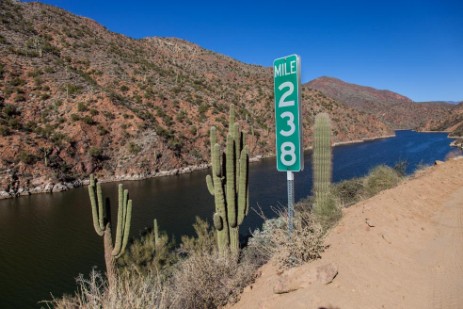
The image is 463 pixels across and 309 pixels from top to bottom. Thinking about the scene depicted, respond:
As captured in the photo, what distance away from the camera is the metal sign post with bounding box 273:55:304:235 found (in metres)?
6.26

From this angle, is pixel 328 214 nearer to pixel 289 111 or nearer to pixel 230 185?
pixel 230 185

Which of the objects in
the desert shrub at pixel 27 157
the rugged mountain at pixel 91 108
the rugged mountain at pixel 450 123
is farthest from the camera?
the rugged mountain at pixel 450 123

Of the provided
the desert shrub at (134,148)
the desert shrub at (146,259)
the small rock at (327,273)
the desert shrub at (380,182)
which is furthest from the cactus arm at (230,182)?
the desert shrub at (134,148)

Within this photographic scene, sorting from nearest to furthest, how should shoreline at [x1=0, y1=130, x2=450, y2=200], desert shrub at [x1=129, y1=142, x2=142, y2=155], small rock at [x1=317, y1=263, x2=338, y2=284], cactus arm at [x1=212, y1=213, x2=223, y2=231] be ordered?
small rock at [x1=317, y1=263, x2=338, y2=284] < cactus arm at [x1=212, y1=213, x2=223, y2=231] < shoreline at [x1=0, y1=130, x2=450, y2=200] < desert shrub at [x1=129, y1=142, x2=142, y2=155]

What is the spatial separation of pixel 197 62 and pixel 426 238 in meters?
94.2

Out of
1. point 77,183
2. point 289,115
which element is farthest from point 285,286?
point 77,183

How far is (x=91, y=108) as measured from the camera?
44.3 meters

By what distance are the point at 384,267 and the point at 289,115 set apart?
323cm

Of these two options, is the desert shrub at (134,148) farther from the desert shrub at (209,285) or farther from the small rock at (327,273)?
the small rock at (327,273)

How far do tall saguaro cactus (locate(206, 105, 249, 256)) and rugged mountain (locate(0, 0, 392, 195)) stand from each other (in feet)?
95.2

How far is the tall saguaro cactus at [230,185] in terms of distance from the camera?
1117cm

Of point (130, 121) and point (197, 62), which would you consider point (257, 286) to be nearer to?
point (130, 121)

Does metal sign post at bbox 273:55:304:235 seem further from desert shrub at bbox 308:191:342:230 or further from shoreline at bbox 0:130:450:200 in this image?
shoreline at bbox 0:130:450:200

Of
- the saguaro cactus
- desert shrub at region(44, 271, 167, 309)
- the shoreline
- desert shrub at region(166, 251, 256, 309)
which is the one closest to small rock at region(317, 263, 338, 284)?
desert shrub at region(166, 251, 256, 309)
